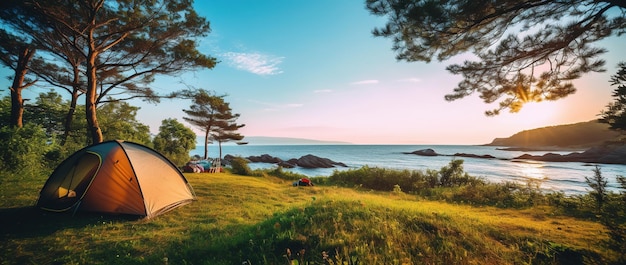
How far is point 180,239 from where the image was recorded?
5.07 meters

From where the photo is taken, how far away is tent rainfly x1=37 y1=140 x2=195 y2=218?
668 cm

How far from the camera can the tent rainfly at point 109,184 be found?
21.9 ft

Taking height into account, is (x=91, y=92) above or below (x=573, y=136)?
below

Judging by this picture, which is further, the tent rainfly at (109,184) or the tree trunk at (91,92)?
the tree trunk at (91,92)

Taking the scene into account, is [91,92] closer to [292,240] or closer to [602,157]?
[292,240]

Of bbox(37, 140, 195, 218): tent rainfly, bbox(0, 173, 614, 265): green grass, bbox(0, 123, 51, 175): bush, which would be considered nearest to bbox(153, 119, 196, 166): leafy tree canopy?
bbox(0, 123, 51, 175): bush

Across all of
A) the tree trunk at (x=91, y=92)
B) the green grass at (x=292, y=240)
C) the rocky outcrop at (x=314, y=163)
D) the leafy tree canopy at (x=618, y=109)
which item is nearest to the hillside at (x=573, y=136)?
the rocky outcrop at (x=314, y=163)

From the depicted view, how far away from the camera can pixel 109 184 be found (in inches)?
264

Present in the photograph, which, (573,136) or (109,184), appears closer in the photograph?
(109,184)

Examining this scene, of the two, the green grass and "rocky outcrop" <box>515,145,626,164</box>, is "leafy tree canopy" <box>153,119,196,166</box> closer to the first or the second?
the green grass

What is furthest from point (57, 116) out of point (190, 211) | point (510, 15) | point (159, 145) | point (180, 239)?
point (510, 15)

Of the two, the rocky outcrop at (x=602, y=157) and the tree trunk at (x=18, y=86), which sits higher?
the tree trunk at (x=18, y=86)

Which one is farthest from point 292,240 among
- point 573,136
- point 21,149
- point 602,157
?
point 573,136

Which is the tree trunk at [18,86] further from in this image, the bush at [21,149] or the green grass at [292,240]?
the green grass at [292,240]
